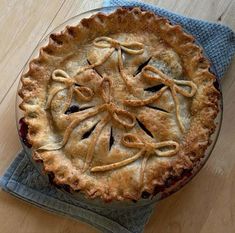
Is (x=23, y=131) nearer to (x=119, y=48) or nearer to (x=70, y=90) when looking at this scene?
(x=70, y=90)

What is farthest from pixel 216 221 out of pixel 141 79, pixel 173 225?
pixel 141 79

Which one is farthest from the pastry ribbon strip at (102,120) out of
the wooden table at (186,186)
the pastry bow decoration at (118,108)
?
the wooden table at (186,186)

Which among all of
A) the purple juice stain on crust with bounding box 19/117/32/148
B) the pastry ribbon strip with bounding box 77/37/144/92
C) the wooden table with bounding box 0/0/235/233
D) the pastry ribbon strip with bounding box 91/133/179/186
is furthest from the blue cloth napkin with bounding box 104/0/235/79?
the purple juice stain on crust with bounding box 19/117/32/148

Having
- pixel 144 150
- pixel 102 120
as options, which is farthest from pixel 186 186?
pixel 102 120

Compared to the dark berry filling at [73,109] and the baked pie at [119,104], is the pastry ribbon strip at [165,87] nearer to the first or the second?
the baked pie at [119,104]

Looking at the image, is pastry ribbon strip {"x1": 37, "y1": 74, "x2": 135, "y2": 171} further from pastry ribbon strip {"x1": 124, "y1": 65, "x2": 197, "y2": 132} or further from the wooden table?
the wooden table

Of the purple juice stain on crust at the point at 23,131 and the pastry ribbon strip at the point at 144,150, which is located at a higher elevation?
the pastry ribbon strip at the point at 144,150
